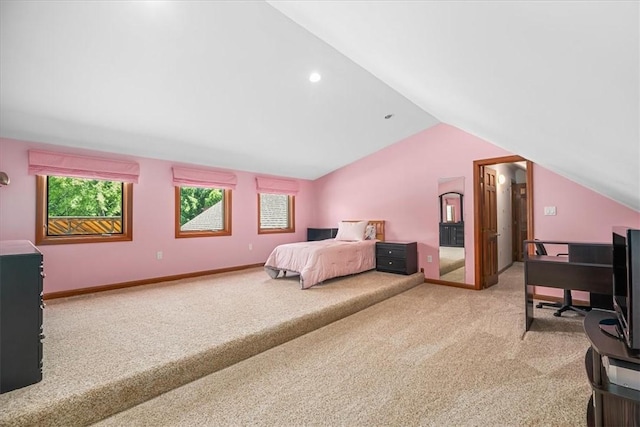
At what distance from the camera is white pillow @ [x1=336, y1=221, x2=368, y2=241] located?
536cm

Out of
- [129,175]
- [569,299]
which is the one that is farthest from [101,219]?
[569,299]

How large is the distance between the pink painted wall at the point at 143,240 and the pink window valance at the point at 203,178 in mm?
131

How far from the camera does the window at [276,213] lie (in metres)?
6.01

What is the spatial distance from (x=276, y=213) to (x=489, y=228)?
4.05 meters

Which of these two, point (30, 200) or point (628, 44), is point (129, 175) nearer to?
point (30, 200)

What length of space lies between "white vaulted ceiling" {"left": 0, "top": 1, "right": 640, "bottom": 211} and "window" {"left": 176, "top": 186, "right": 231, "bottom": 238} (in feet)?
1.98

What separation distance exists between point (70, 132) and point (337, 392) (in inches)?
161

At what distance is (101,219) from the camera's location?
4.12 metres

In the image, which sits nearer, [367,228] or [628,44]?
[628,44]

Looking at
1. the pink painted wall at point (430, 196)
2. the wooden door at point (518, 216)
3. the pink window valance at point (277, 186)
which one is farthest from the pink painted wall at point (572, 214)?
the pink window valance at point (277, 186)

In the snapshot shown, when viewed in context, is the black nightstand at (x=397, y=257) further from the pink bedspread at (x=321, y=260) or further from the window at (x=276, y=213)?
the window at (x=276, y=213)

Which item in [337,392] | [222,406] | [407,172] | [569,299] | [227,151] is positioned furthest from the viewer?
[407,172]

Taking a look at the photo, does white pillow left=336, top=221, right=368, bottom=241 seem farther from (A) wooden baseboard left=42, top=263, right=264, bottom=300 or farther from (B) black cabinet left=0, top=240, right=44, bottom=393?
(B) black cabinet left=0, top=240, right=44, bottom=393

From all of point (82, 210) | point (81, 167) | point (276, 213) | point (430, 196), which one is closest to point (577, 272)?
point (430, 196)
